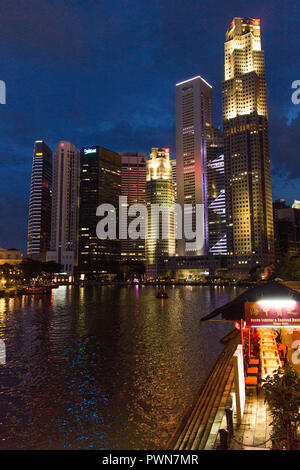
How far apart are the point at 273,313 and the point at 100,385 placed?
11.5 m

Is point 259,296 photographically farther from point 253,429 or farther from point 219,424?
point 219,424

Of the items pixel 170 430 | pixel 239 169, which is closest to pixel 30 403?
pixel 170 430

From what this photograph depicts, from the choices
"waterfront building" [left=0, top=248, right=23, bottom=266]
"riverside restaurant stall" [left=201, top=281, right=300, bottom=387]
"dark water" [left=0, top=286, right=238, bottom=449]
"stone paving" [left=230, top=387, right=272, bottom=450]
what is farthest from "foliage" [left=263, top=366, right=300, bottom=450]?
"waterfront building" [left=0, top=248, right=23, bottom=266]

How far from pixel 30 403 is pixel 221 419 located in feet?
31.2

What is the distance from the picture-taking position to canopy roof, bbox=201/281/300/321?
9.77 m

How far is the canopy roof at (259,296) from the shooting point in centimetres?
977

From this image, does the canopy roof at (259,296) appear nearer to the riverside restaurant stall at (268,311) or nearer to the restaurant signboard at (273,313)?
the riverside restaurant stall at (268,311)

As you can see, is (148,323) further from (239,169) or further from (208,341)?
(239,169)

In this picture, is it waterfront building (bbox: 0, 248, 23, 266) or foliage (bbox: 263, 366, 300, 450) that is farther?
waterfront building (bbox: 0, 248, 23, 266)

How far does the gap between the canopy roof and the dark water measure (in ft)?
15.7

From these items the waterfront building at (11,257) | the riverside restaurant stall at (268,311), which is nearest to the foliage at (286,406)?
the riverside restaurant stall at (268,311)

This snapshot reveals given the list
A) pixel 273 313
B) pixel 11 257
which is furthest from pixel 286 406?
pixel 11 257

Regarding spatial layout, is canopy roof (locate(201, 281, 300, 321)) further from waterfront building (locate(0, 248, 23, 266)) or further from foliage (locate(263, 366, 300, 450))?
waterfront building (locate(0, 248, 23, 266))

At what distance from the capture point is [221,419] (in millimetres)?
9484
